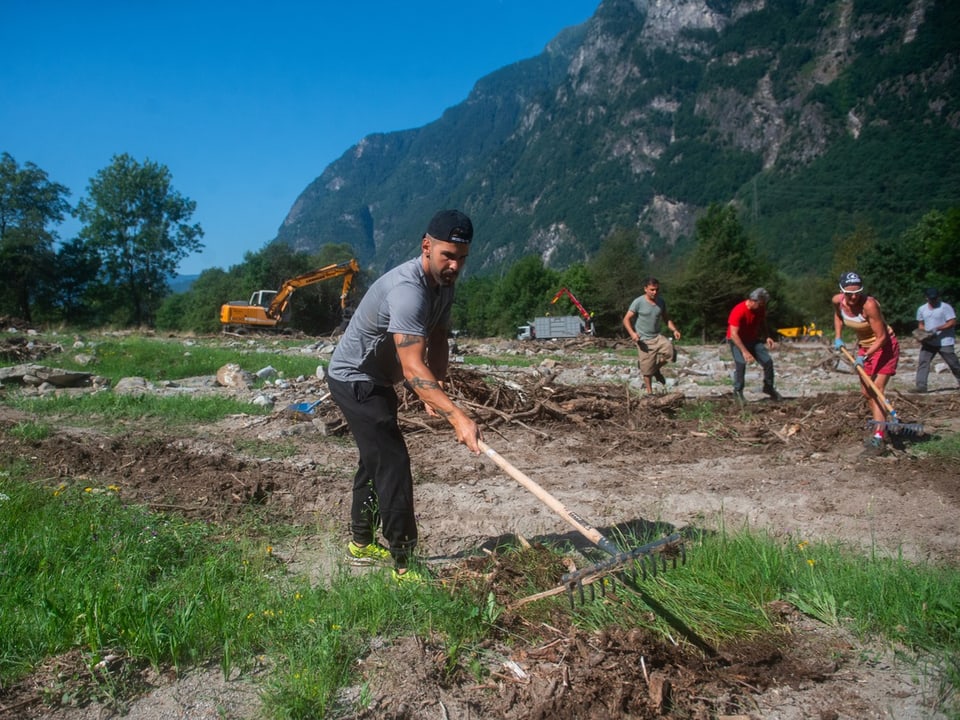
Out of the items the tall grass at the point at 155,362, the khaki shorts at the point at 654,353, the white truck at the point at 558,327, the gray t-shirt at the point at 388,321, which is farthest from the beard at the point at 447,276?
the white truck at the point at 558,327

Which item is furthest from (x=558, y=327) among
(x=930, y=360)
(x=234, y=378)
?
(x=234, y=378)

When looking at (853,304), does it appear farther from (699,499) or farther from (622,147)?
(622,147)

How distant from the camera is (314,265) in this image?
5897 centimetres

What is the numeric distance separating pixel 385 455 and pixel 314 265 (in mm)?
57826

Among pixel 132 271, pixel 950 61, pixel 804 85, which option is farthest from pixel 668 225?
pixel 132 271

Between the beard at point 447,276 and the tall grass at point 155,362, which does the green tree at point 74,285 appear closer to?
the tall grass at point 155,362

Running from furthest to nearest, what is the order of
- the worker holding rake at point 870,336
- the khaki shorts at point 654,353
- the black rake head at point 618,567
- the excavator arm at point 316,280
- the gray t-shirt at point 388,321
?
the excavator arm at point 316,280, the khaki shorts at point 654,353, the worker holding rake at point 870,336, the gray t-shirt at point 388,321, the black rake head at point 618,567

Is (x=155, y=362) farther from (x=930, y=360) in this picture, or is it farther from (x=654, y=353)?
(x=930, y=360)

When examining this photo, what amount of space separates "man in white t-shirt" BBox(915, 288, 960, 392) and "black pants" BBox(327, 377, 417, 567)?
33.2 feet

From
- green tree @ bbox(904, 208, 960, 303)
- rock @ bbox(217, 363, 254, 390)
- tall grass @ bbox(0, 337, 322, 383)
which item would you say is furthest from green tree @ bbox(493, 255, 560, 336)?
rock @ bbox(217, 363, 254, 390)

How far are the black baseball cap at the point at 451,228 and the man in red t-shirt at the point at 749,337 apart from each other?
665cm

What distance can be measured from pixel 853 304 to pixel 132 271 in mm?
48677

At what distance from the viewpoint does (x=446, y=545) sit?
4441 mm

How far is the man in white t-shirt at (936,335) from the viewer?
10.6 m
